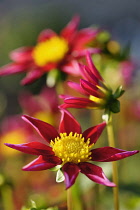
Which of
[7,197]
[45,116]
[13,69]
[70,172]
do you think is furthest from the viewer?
[45,116]

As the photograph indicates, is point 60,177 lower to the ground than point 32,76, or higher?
lower

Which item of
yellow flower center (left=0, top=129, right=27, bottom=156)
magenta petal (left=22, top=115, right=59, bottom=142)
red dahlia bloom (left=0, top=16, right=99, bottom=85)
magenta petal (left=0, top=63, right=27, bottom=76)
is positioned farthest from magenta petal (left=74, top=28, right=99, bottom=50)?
magenta petal (left=22, top=115, right=59, bottom=142)

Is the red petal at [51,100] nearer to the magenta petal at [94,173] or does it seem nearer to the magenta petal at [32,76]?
the magenta petal at [32,76]

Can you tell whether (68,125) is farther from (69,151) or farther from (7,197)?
(7,197)

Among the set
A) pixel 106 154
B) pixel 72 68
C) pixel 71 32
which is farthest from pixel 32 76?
pixel 106 154

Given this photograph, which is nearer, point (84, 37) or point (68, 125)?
point (68, 125)
